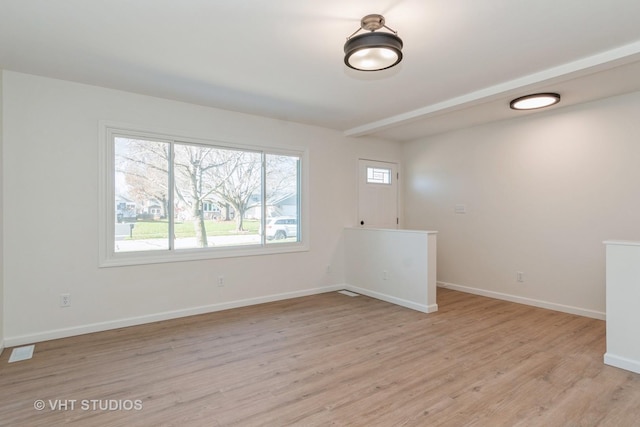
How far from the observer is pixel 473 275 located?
17.3 ft

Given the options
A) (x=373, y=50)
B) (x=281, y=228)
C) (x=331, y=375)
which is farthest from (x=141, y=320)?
(x=373, y=50)

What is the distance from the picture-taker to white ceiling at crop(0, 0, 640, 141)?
2.18 meters

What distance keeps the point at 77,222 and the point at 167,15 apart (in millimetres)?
2369

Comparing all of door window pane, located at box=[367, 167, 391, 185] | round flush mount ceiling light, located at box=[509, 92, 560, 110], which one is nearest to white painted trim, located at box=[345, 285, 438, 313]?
door window pane, located at box=[367, 167, 391, 185]

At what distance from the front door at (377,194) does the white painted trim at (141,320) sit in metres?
1.61

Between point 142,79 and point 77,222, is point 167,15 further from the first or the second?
point 77,222

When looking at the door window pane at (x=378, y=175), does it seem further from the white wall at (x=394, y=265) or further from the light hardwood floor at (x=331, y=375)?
the light hardwood floor at (x=331, y=375)

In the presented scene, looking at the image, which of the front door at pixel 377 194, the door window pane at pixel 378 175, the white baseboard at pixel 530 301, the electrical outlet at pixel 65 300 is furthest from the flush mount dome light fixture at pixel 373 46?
the white baseboard at pixel 530 301

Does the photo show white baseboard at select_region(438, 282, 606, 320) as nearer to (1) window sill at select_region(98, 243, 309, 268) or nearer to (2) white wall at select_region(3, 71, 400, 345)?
(1) window sill at select_region(98, 243, 309, 268)

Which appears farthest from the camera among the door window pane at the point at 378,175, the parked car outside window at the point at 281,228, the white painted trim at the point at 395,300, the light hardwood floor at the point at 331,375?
the door window pane at the point at 378,175

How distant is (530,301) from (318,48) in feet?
14.0

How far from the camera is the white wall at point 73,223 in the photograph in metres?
3.17

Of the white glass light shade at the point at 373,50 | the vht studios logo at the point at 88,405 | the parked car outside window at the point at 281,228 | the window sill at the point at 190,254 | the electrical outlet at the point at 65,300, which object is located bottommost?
the vht studios logo at the point at 88,405

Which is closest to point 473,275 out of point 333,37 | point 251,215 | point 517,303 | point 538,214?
point 517,303
